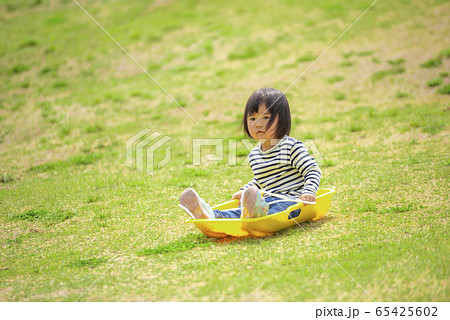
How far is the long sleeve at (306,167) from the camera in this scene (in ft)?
14.0

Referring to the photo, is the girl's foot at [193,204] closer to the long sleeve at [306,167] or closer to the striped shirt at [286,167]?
the striped shirt at [286,167]

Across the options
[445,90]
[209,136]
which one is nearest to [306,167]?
[209,136]

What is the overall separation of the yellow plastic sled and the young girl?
84 millimetres

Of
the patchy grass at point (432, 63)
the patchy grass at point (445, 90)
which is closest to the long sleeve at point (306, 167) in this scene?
the patchy grass at point (445, 90)

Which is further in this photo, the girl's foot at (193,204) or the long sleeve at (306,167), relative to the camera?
the long sleeve at (306,167)

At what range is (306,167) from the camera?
4.37 meters

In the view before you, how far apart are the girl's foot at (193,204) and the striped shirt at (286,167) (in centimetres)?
62

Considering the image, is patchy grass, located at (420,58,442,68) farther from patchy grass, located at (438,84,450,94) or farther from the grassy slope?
patchy grass, located at (438,84,450,94)

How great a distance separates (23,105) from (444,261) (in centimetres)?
1056

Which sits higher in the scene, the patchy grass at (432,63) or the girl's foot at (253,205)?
the patchy grass at (432,63)

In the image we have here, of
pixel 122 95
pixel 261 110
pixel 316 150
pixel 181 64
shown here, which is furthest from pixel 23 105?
pixel 261 110

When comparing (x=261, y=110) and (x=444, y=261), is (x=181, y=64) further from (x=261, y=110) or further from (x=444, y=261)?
(x=444, y=261)

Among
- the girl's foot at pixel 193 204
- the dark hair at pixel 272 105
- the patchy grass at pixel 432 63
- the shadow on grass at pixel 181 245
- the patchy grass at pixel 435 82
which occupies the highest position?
the dark hair at pixel 272 105

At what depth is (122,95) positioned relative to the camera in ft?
37.3
